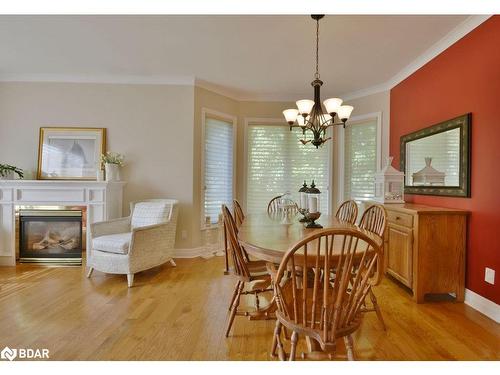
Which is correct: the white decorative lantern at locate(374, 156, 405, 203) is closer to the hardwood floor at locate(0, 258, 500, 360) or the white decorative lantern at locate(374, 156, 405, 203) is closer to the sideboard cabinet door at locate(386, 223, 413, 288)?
the sideboard cabinet door at locate(386, 223, 413, 288)

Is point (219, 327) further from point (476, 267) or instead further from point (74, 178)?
point (74, 178)

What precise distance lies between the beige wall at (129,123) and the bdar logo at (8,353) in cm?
222

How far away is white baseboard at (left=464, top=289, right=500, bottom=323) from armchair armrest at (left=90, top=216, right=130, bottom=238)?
147 inches

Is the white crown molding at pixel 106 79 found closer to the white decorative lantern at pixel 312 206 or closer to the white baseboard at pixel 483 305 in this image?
the white decorative lantern at pixel 312 206

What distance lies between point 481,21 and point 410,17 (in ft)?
1.92

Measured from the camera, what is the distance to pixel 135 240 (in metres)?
2.92

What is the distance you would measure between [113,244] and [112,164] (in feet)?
3.94

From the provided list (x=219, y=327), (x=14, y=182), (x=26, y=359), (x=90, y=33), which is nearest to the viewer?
(x=26, y=359)

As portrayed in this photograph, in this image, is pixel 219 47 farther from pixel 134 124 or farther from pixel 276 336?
pixel 276 336

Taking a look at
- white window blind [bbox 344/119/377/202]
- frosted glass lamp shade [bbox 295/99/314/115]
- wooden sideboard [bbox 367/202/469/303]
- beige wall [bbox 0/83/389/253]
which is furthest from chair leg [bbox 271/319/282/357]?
white window blind [bbox 344/119/377/202]

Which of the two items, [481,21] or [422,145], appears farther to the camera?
[422,145]

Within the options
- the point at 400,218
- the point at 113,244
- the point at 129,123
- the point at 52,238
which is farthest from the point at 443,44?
the point at 52,238

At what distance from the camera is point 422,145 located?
3.13 m

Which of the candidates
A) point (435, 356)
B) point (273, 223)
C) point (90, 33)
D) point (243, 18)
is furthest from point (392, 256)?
point (90, 33)
